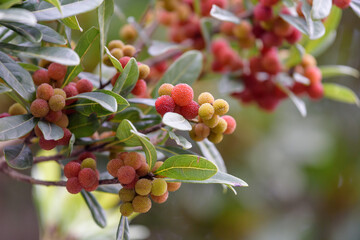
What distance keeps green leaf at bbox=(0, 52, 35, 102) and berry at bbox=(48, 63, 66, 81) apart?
0.04 metres

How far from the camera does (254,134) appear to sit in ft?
7.59

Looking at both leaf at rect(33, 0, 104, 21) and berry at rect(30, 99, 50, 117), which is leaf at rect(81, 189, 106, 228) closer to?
berry at rect(30, 99, 50, 117)

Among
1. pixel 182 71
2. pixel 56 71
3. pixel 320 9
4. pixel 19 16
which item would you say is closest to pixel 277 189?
pixel 182 71

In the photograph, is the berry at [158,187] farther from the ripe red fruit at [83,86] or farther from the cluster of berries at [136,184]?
the ripe red fruit at [83,86]

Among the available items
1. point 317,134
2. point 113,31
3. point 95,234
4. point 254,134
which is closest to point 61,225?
point 95,234

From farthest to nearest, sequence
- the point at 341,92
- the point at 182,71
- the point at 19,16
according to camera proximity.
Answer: the point at 341,92, the point at 182,71, the point at 19,16

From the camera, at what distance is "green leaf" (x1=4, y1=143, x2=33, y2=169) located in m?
0.64

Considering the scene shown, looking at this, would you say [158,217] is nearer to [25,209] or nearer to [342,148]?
[25,209]

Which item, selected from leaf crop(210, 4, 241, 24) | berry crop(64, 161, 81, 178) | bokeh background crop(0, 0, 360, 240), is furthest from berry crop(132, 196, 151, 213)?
bokeh background crop(0, 0, 360, 240)

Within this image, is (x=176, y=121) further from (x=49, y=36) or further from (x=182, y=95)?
(x=49, y=36)

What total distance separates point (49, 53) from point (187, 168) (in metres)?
0.25

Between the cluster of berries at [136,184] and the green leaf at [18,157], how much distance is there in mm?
127

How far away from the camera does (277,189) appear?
7.44 feet

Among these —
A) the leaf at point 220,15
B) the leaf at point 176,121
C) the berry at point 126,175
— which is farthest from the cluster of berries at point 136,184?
the leaf at point 220,15
